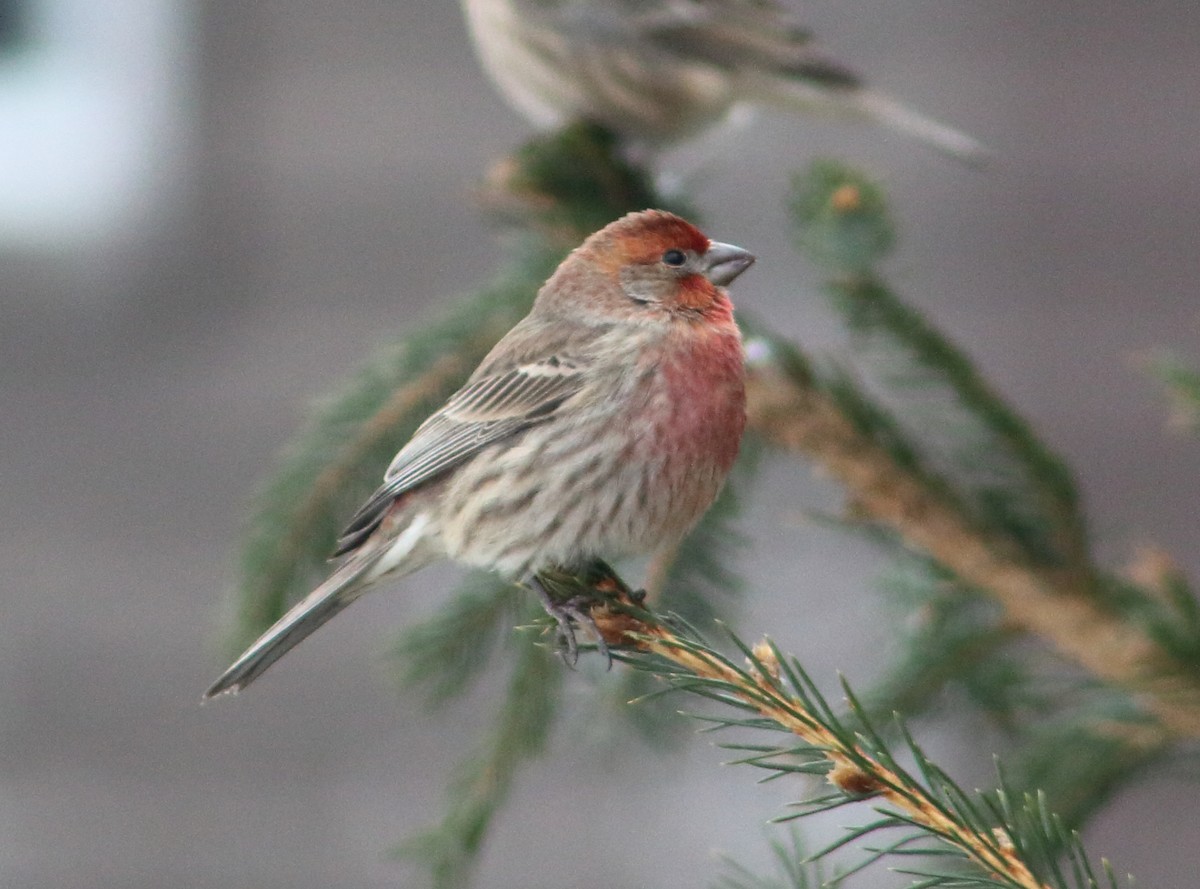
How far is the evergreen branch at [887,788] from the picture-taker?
1199 millimetres

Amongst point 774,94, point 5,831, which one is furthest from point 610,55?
point 5,831

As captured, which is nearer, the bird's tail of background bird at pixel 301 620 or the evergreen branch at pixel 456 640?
the bird's tail of background bird at pixel 301 620

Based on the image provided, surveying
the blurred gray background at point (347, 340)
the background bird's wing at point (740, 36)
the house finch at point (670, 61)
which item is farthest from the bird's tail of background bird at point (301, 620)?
the blurred gray background at point (347, 340)

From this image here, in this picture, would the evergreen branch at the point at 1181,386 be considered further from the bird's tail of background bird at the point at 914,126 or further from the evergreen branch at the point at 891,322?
the bird's tail of background bird at the point at 914,126

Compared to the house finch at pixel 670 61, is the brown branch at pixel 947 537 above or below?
below

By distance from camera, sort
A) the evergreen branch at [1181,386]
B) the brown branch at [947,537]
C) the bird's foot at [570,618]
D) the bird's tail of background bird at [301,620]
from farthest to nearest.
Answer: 1. the brown branch at [947,537]
2. the evergreen branch at [1181,386]
3. the bird's tail of background bird at [301,620]
4. the bird's foot at [570,618]

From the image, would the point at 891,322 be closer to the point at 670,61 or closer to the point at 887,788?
the point at 887,788

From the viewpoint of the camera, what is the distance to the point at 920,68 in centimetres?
458

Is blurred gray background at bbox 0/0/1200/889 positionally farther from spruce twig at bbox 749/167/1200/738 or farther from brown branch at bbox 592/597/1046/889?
brown branch at bbox 592/597/1046/889

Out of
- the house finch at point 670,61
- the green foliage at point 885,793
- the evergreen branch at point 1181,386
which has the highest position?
the house finch at point 670,61

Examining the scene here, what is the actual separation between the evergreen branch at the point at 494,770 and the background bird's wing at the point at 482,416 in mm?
254

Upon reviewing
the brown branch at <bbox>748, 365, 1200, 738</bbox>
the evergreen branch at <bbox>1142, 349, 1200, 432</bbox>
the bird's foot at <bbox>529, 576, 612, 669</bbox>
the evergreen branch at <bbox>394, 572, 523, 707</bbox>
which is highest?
the evergreen branch at <bbox>1142, 349, 1200, 432</bbox>

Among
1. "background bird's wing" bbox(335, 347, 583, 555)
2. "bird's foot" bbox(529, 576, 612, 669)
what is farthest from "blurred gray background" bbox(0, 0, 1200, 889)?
"bird's foot" bbox(529, 576, 612, 669)

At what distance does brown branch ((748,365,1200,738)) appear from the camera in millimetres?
2012
